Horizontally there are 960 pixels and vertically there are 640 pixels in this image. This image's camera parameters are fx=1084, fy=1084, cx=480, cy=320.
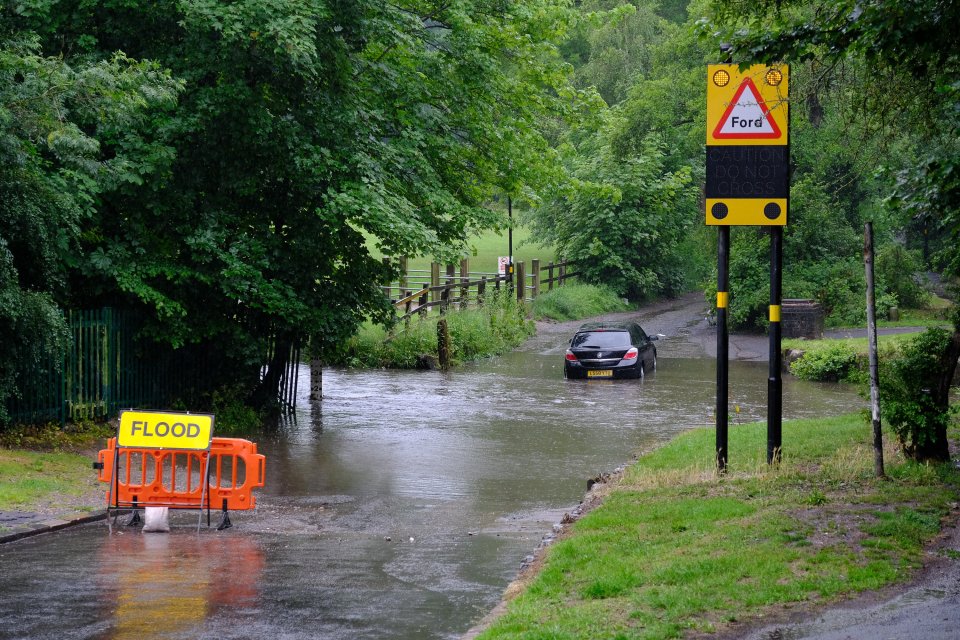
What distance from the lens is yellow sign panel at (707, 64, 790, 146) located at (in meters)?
12.1

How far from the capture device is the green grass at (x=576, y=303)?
1657 inches

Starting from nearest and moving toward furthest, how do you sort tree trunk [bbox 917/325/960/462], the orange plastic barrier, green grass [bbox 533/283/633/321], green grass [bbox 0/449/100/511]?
tree trunk [bbox 917/325/960/462] < the orange plastic barrier < green grass [bbox 0/449/100/511] < green grass [bbox 533/283/633/321]

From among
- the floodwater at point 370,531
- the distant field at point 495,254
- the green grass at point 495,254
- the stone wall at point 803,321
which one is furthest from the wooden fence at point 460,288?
the distant field at point 495,254

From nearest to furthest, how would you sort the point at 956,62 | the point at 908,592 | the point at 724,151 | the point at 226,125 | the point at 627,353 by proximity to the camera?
the point at 908,592 → the point at 956,62 → the point at 724,151 → the point at 226,125 → the point at 627,353

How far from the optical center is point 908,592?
24.7 feet

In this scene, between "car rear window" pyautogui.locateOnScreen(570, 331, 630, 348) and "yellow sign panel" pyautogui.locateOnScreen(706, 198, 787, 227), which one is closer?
"yellow sign panel" pyautogui.locateOnScreen(706, 198, 787, 227)

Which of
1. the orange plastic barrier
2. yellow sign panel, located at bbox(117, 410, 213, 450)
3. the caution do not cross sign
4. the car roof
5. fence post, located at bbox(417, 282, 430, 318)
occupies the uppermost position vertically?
the caution do not cross sign

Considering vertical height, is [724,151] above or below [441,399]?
above

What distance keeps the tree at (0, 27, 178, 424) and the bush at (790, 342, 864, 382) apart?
17.8 metres

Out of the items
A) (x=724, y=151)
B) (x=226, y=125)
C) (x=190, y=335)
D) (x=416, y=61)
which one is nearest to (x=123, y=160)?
(x=226, y=125)

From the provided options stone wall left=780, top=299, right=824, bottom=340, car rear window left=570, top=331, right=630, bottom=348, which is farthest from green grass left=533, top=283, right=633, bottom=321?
car rear window left=570, top=331, right=630, bottom=348

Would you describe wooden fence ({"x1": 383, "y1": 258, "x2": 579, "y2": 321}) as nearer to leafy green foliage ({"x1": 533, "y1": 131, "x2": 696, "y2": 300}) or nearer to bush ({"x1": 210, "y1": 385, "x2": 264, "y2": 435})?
leafy green foliage ({"x1": 533, "y1": 131, "x2": 696, "y2": 300})

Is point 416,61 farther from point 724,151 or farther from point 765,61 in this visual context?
→ point 765,61

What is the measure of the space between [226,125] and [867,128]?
32.3 feet
